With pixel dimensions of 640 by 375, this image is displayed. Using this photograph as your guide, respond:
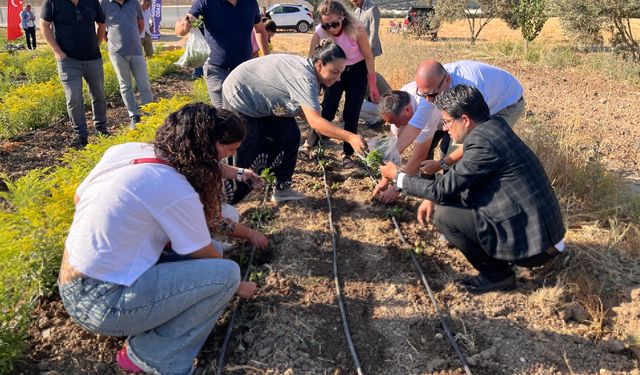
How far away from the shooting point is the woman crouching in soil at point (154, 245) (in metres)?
2.10

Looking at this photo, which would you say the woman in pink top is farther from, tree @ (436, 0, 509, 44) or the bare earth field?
tree @ (436, 0, 509, 44)

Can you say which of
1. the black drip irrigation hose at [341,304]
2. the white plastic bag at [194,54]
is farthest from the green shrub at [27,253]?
the white plastic bag at [194,54]

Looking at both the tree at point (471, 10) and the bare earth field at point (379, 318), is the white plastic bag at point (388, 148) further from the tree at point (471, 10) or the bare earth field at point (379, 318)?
the tree at point (471, 10)

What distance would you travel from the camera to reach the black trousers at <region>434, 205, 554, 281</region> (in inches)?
121

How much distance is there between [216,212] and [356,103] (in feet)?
9.19

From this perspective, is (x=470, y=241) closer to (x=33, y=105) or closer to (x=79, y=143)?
(x=79, y=143)

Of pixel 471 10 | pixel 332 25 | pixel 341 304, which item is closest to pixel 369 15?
pixel 332 25

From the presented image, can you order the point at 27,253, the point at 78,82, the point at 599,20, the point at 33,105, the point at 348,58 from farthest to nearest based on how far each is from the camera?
the point at 599,20
the point at 33,105
the point at 78,82
the point at 348,58
the point at 27,253

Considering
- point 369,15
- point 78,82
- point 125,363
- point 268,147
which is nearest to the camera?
point 125,363

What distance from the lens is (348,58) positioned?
15.7 ft

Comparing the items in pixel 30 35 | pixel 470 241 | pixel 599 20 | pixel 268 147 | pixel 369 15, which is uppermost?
pixel 599 20

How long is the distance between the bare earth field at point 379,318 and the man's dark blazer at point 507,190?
461 mm

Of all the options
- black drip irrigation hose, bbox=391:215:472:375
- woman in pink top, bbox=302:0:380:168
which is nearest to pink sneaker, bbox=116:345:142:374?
black drip irrigation hose, bbox=391:215:472:375

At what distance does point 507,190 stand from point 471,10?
71.5ft
